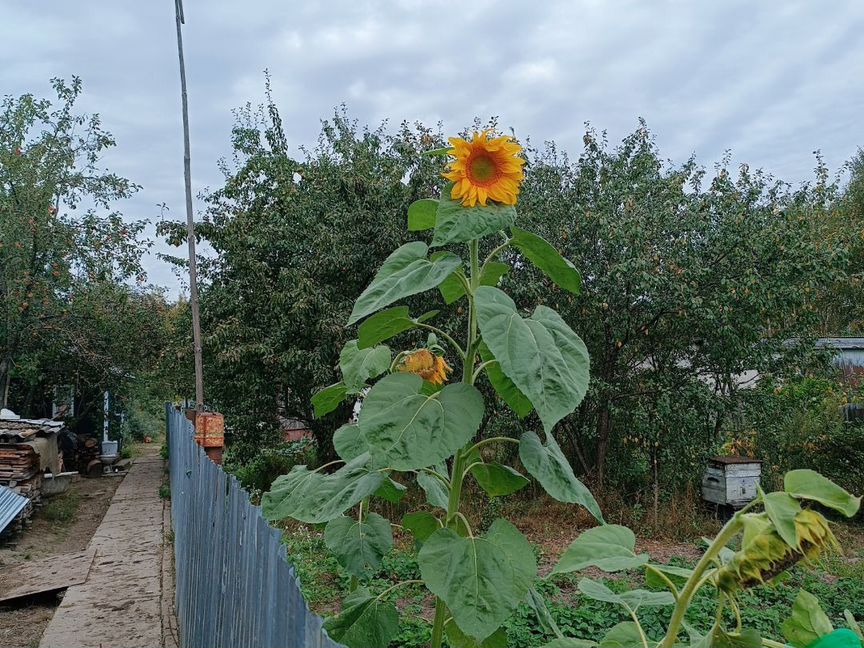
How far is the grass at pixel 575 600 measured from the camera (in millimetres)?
4109

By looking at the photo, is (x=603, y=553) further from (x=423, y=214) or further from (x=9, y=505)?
(x=9, y=505)

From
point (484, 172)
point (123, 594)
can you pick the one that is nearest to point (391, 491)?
point (484, 172)

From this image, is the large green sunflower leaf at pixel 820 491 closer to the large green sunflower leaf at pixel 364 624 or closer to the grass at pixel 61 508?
the large green sunflower leaf at pixel 364 624

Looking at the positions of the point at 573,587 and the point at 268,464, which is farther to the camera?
the point at 268,464

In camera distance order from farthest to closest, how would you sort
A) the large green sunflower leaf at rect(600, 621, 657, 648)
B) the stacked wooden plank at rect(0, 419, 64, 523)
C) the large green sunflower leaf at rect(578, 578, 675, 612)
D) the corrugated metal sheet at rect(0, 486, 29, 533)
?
the stacked wooden plank at rect(0, 419, 64, 523) → the corrugated metal sheet at rect(0, 486, 29, 533) → the large green sunflower leaf at rect(578, 578, 675, 612) → the large green sunflower leaf at rect(600, 621, 657, 648)

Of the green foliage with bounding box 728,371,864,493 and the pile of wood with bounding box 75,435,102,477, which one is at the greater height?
the green foliage with bounding box 728,371,864,493

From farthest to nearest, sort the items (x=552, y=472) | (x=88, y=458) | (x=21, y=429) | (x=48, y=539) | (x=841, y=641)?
1. (x=88, y=458)
2. (x=21, y=429)
3. (x=48, y=539)
4. (x=552, y=472)
5. (x=841, y=641)

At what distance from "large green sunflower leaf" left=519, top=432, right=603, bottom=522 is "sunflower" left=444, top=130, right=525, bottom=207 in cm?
45

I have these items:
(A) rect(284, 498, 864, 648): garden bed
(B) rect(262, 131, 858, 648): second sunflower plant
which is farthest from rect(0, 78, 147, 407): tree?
(B) rect(262, 131, 858, 648): second sunflower plant

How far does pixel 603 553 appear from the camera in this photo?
0.93 metres

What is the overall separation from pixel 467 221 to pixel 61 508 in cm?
1028

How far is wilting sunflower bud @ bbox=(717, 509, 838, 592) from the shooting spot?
0.66 metres

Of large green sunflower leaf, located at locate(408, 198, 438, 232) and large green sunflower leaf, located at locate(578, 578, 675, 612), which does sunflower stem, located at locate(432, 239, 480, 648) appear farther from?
large green sunflower leaf, located at locate(578, 578, 675, 612)

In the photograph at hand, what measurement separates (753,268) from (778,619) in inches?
132
